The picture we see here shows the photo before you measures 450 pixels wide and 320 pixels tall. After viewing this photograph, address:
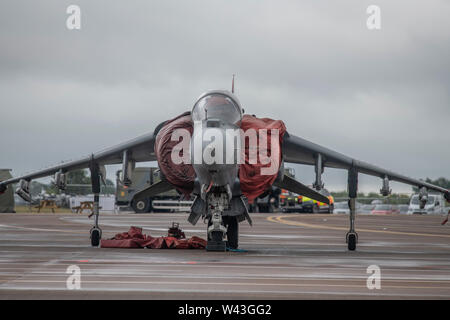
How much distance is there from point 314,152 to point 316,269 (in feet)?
21.9

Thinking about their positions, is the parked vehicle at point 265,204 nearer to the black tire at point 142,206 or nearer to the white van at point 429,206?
the black tire at point 142,206

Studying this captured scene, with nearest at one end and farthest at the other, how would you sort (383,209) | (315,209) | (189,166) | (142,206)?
(189,166) → (142,206) → (315,209) → (383,209)

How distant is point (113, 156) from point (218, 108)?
4663 millimetres

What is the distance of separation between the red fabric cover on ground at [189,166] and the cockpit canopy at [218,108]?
74 cm

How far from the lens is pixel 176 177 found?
15031 mm

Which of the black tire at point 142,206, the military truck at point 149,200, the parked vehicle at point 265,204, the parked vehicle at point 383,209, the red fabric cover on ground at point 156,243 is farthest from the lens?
the parked vehicle at point 383,209

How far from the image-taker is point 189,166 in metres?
14.9

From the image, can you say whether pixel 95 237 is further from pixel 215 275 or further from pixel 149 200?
pixel 149 200

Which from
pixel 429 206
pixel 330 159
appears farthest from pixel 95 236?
pixel 429 206

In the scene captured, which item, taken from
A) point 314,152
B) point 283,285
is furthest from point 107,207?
point 283,285

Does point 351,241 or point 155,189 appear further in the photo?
point 155,189

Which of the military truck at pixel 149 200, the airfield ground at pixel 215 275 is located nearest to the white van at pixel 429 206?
the military truck at pixel 149 200

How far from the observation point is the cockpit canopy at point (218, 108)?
1425 cm
